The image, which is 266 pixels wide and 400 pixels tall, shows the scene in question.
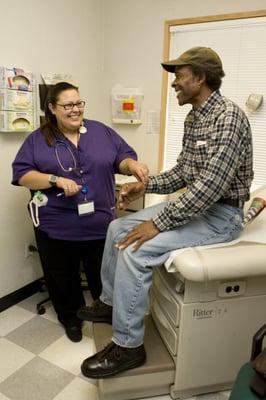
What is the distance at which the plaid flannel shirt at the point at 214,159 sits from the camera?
1269 mm

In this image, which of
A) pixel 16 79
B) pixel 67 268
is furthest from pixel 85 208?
pixel 16 79

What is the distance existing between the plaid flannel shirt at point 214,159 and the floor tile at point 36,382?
90cm

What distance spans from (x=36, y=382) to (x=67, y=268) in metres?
0.59

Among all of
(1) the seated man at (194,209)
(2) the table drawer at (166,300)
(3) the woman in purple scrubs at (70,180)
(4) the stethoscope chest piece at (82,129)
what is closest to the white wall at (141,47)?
(3) the woman in purple scrubs at (70,180)

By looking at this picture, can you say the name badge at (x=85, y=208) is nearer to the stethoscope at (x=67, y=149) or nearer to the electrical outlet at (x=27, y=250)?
the stethoscope at (x=67, y=149)

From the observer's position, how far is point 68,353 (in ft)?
5.87

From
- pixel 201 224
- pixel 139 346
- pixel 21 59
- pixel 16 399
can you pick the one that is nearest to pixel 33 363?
pixel 16 399

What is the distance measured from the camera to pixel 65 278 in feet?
6.33

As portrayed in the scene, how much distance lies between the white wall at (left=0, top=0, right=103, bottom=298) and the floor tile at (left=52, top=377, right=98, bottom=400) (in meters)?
0.85

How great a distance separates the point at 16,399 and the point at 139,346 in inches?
24.5

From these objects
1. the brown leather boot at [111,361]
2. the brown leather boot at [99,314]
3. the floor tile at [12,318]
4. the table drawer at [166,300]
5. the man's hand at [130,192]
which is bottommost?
the floor tile at [12,318]

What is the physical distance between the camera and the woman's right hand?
1613mm

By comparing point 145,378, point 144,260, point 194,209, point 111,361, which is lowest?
point 145,378

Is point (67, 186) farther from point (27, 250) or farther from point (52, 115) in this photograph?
point (27, 250)
